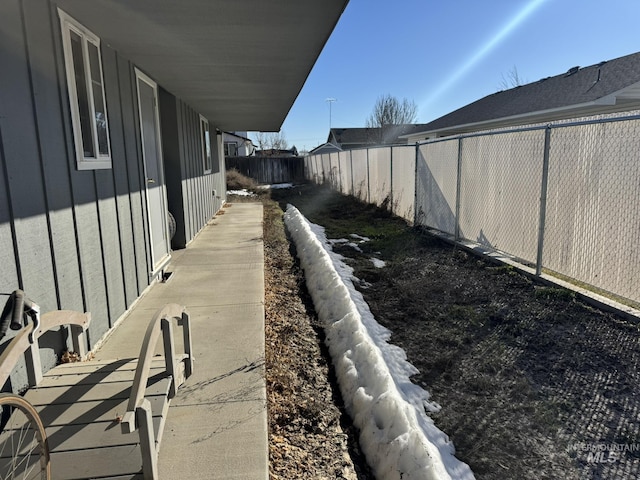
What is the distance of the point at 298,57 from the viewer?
4.14m

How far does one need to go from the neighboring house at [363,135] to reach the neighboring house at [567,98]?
80.8 ft

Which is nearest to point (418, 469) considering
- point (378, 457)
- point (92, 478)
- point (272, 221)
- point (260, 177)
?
point (378, 457)

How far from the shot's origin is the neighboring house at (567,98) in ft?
31.7

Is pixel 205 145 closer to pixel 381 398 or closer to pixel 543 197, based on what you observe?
pixel 543 197

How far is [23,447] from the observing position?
1665mm

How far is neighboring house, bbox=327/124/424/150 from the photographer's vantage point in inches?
1602

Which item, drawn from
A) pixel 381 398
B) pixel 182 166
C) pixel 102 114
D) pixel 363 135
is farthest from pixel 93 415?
pixel 363 135

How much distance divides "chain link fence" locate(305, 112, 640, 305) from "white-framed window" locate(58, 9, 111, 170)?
14.6ft

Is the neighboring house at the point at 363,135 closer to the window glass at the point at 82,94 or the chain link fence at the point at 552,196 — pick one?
the chain link fence at the point at 552,196

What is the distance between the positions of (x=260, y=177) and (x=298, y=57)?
21.3m

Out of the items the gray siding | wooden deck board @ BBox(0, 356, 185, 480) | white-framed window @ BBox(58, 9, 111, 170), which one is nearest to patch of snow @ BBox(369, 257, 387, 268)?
the gray siding

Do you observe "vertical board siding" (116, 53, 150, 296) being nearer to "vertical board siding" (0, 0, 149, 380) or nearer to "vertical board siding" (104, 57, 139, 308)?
"vertical board siding" (104, 57, 139, 308)

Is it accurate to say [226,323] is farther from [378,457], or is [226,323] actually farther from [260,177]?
[260,177]

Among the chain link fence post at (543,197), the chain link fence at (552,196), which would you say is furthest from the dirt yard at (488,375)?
the chain link fence at (552,196)
